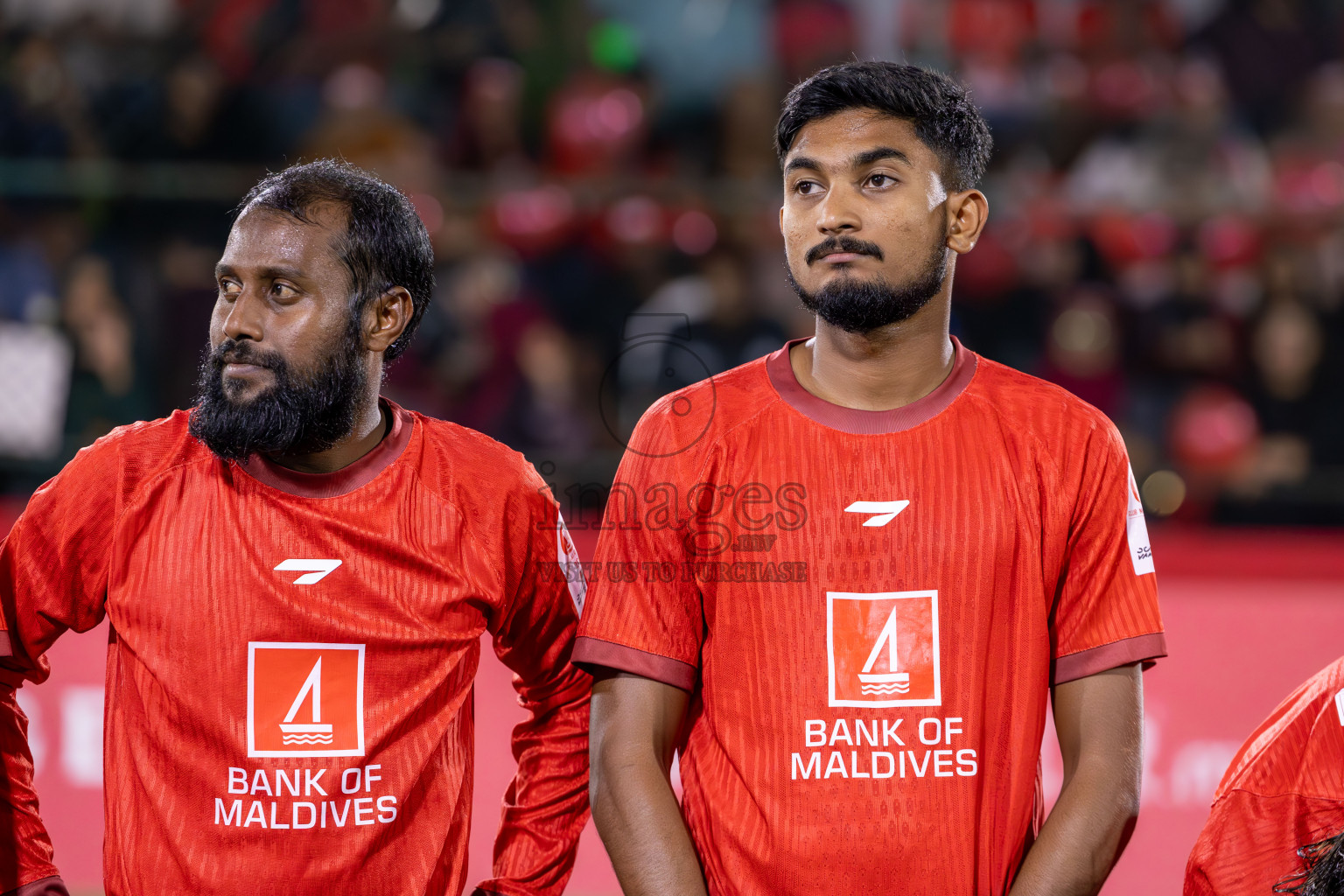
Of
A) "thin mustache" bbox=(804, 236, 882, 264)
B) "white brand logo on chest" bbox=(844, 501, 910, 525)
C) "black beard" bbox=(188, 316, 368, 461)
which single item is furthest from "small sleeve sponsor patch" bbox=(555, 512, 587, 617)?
"thin mustache" bbox=(804, 236, 882, 264)

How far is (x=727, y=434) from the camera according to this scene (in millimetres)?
2574

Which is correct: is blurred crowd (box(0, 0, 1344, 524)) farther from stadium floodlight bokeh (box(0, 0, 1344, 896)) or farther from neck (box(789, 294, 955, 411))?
neck (box(789, 294, 955, 411))

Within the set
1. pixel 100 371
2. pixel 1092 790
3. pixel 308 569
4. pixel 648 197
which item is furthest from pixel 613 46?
pixel 1092 790

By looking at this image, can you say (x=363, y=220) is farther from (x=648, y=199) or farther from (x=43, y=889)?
(x=648, y=199)

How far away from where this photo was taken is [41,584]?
8.36ft

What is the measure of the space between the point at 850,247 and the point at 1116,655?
2.63 feet

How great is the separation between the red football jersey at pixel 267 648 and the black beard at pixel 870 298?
25.6 inches

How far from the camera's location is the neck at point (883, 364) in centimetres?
262

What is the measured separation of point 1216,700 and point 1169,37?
449cm

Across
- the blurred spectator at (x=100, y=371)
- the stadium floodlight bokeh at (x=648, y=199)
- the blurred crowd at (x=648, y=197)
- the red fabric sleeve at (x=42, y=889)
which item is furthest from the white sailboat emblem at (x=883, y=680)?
the blurred spectator at (x=100, y=371)

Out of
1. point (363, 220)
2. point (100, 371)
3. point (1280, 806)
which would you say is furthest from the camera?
point (100, 371)

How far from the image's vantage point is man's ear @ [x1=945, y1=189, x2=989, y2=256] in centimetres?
263

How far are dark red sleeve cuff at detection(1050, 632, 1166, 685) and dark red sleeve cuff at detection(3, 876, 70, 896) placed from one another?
5.76ft

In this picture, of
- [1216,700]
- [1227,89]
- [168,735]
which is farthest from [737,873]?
[1227,89]
